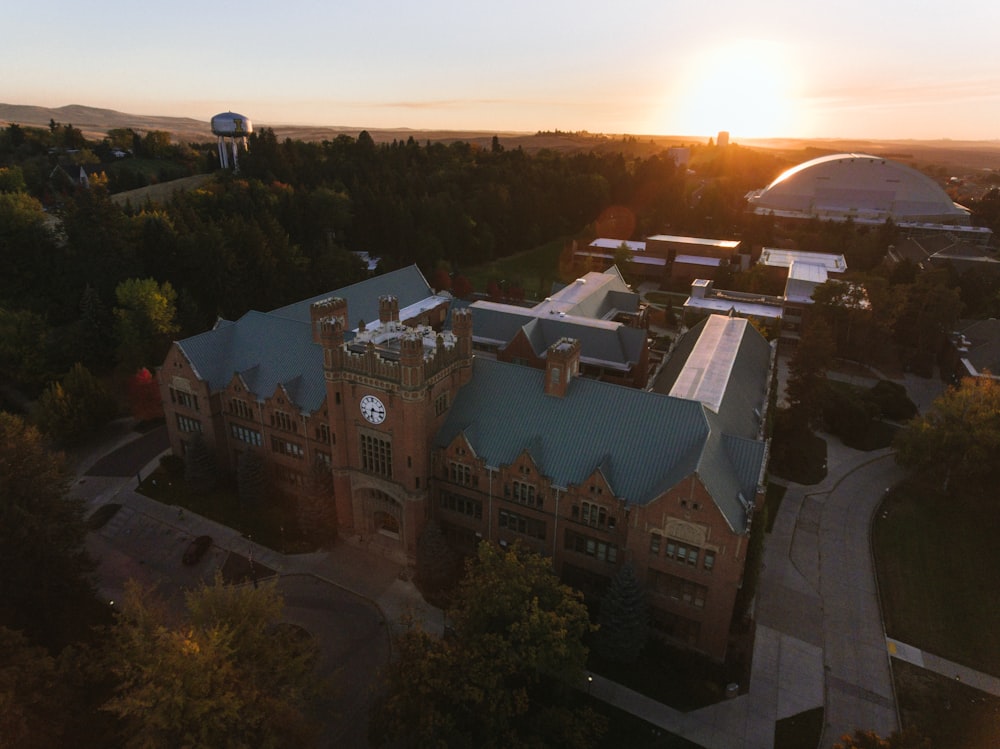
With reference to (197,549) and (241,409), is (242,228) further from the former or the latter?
(197,549)

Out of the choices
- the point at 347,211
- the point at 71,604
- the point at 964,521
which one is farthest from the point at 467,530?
the point at 347,211

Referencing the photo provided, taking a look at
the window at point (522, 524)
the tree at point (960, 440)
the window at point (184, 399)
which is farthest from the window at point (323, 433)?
the tree at point (960, 440)

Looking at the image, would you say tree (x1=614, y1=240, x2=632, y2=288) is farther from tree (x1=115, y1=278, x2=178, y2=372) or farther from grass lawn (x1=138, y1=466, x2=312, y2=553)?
grass lawn (x1=138, y1=466, x2=312, y2=553)

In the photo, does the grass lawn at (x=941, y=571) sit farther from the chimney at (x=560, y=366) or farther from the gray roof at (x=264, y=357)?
the gray roof at (x=264, y=357)

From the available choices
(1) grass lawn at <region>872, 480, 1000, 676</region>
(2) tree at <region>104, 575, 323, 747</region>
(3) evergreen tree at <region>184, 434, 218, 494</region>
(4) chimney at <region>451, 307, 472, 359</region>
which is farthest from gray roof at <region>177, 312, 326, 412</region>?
(1) grass lawn at <region>872, 480, 1000, 676</region>

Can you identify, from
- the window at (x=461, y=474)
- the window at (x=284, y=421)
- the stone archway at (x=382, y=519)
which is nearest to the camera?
the window at (x=461, y=474)

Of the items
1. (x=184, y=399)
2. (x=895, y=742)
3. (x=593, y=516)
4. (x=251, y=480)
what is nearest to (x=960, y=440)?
(x=593, y=516)

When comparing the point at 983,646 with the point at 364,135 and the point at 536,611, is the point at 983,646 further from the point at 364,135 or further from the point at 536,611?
the point at 364,135
